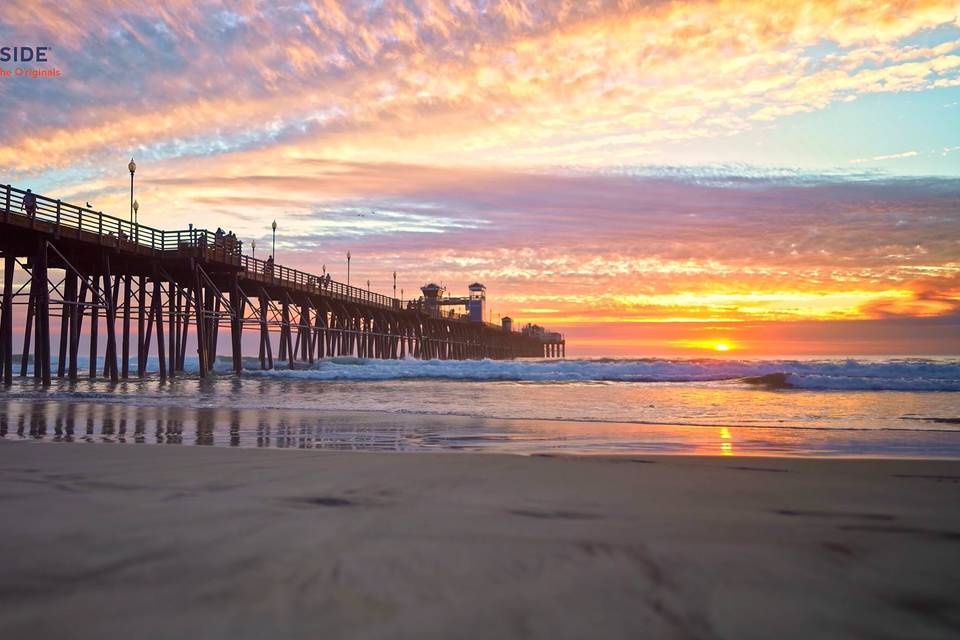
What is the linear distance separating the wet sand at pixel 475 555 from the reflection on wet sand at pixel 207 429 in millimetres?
2295

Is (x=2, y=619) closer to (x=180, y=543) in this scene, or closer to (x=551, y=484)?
(x=180, y=543)

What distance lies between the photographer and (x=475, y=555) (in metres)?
2.54

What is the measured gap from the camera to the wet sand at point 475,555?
1.95 m

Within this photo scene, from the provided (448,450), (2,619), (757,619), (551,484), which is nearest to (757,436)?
(448,450)

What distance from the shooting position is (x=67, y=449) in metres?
5.67

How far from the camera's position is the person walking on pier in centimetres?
2048

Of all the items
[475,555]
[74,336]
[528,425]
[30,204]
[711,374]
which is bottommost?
[711,374]

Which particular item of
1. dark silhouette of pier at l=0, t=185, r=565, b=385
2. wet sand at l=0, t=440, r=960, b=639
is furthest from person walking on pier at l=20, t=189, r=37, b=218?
wet sand at l=0, t=440, r=960, b=639

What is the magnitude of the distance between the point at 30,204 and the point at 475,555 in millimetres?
23369

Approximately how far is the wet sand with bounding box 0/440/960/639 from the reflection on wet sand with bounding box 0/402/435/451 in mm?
2295

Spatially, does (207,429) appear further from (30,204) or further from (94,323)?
(94,323)

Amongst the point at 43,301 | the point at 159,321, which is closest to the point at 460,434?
the point at 43,301

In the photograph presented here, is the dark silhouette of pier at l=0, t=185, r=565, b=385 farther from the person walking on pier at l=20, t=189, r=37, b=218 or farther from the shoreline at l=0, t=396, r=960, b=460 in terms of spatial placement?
the shoreline at l=0, t=396, r=960, b=460

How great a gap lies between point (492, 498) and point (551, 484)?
60 centimetres
